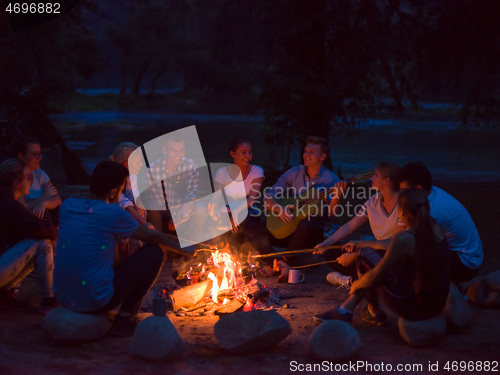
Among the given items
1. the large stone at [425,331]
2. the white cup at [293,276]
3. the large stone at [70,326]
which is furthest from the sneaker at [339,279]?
the large stone at [70,326]

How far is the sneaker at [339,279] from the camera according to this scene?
16.2 ft

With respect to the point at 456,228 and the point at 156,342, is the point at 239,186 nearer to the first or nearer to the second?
the point at 456,228

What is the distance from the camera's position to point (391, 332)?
3.83 metres

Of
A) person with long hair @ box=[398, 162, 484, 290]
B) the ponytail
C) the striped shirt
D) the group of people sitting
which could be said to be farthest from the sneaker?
the striped shirt

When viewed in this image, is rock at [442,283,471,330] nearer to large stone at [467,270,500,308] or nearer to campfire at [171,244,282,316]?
large stone at [467,270,500,308]

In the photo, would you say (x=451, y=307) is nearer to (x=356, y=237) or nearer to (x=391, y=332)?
(x=391, y=332)

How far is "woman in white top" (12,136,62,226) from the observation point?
4.65 metres

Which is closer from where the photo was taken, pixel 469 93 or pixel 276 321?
pixel 276 321

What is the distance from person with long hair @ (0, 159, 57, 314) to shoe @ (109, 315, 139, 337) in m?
0.71

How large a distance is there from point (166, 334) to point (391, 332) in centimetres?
173

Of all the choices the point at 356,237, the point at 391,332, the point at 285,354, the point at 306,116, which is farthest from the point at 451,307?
the point at 306,116

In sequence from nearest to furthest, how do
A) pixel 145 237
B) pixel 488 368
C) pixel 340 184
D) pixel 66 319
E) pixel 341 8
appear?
1. pixel 488 368
2. pixel 66 319
3. pixel 145 237
4. pixel 340 184
5. pixel 341 8

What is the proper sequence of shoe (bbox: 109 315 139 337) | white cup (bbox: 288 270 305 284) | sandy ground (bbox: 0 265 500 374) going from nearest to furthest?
sandy ground (bbox: 0 265 500 374) < shoe (bbox: 109 315 139 337) < white cup (bbox: 288 270 305 284)

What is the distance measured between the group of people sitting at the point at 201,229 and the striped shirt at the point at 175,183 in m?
0.01
